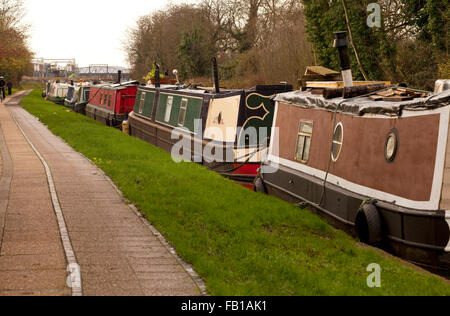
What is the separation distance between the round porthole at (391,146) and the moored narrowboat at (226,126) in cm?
494

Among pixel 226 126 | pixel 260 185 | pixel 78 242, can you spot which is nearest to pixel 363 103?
pixel 260 185

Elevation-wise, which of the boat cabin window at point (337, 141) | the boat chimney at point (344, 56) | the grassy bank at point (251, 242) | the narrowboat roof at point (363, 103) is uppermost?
the boat chimney at point (344, 56)

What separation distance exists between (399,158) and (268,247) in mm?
2089

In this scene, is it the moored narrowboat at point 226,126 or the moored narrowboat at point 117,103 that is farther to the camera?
the moored narrowboat at point 117,103

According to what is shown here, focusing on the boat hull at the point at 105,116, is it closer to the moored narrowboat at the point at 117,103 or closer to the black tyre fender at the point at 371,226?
the moored narrowboat at the point at 117,103

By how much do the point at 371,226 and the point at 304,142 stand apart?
3.45m

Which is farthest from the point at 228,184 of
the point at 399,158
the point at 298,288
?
the point at 298,288

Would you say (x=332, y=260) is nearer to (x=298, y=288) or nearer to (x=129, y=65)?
(x=298, y=288)

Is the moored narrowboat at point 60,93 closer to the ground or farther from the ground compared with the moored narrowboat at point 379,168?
closer to the ground

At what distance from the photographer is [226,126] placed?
49.3 ft

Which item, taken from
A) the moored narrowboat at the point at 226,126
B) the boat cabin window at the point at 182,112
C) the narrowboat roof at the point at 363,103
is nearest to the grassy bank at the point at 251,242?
the moored narrowboat at the point at 226,126

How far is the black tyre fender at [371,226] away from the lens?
8.41m

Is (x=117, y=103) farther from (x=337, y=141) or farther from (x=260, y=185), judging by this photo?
(x=337, y=141)

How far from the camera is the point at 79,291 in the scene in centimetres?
576
